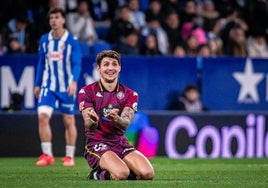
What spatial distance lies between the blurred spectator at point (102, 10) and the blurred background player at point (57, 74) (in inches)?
213

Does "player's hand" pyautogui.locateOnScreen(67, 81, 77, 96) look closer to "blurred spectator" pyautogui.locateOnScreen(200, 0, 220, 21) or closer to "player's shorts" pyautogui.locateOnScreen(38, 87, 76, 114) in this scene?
"player's shorts" pyautogui.locateOnScreen(38, 87, 76, 114)

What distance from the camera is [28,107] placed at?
1661 centimetres

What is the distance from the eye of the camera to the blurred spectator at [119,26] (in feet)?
59.1

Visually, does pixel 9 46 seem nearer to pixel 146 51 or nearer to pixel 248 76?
pixel 146 51

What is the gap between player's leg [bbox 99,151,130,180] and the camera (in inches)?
386

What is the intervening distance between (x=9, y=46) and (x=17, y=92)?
3.67 ft

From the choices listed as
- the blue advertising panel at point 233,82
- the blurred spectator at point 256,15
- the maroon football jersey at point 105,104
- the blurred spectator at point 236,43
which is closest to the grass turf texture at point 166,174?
the maroon football jersey at point 105,104

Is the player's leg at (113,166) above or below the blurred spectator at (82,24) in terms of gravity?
below

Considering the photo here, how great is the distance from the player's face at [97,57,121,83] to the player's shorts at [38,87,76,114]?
136 inches

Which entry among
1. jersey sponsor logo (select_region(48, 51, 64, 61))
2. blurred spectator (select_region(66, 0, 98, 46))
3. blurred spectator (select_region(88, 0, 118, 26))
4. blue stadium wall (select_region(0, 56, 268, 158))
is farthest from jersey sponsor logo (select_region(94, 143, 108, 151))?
blurred spectator (select_region(88, 0, 118, 26))

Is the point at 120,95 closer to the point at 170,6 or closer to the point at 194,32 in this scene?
the point at 194,32

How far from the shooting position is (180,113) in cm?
1612

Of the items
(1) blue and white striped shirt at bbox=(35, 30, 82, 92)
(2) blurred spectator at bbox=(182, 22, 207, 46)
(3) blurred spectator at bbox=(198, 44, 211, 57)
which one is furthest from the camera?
(2) blurred spectator at bbox=(182, 22, 207, 46)

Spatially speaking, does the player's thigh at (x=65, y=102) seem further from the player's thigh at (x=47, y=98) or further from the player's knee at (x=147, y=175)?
the player's knee at (x=147, y=175)
